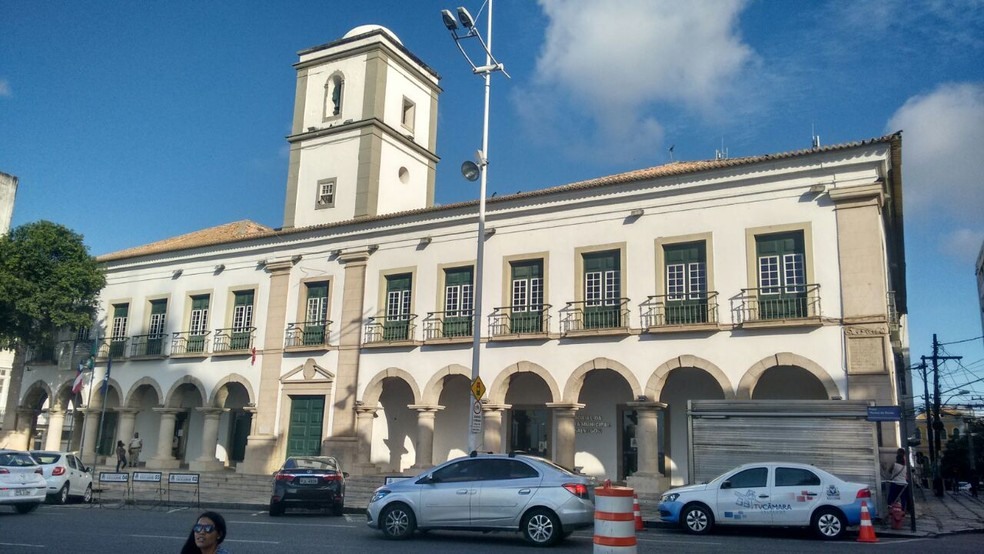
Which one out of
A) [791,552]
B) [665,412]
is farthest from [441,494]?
[665,412]

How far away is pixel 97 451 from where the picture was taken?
108 feet

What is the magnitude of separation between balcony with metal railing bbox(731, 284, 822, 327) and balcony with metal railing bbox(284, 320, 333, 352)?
45.4 ft

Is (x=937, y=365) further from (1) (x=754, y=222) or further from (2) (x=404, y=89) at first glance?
(2) (x=404, y=89)

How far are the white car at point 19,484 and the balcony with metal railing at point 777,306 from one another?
1672 cm

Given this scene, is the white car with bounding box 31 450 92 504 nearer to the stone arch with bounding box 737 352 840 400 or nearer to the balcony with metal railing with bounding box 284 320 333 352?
the balcony with metal railing with bounding box 284 320 333 352

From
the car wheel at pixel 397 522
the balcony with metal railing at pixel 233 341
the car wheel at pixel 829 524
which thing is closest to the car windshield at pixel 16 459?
the car wheel at pixel 397 522

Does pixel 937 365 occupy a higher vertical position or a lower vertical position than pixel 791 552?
higher

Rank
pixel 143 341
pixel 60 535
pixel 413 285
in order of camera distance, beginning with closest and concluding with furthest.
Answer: pixel 60 535 < pixel 413 285 < pixel 143 341

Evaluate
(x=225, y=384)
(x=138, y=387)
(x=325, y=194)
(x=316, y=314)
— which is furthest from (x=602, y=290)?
(x=138, y=387)

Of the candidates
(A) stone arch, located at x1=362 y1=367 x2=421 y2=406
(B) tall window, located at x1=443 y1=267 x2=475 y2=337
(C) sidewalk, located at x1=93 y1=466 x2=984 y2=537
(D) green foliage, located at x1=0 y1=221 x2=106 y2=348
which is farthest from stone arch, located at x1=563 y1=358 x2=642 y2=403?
(D) green foliage, located at x1=0 y1=221 x2=106 y2=348

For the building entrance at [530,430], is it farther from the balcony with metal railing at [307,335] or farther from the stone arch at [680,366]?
the balcony with metal railing at [307,335]

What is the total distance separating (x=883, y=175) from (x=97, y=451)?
3041 cm

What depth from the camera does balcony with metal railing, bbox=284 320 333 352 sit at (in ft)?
90.7

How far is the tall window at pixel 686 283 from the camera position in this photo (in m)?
21.3
